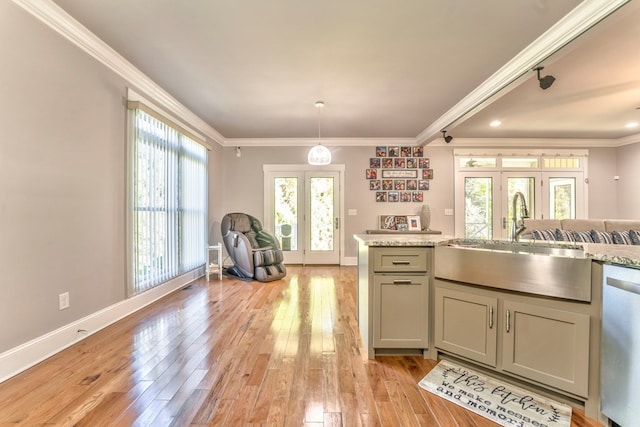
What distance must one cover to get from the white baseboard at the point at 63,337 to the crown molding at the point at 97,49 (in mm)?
2288

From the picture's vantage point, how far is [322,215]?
19.8 ft

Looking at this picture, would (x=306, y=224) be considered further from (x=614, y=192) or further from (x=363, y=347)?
(x=614, y=192)

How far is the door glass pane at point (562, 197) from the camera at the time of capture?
19.2ft

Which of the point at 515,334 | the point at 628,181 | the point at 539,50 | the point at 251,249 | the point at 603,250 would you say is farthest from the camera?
the point at 628,181

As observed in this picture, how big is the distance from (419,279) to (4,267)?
2.80 meters

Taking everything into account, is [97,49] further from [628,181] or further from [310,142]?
[628,181]

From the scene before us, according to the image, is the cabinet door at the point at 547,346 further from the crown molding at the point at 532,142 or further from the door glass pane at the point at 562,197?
the door glass pane at the point at 562,197

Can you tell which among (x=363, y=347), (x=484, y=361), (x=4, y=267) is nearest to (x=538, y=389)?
(x=484, y=361)

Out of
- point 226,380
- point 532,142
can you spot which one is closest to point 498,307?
point 226,380

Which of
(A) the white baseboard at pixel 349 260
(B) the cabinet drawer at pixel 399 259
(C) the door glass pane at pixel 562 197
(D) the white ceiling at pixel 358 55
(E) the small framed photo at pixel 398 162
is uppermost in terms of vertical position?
(D) the white ceiling at pixel 358 55

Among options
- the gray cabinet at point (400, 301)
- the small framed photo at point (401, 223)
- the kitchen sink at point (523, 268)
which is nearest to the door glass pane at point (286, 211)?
the small framed photo at point (401, 223)

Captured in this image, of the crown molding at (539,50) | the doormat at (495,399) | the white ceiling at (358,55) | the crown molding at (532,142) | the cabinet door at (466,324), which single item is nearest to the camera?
the doormat at (495,399)

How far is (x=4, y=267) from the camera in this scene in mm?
1868

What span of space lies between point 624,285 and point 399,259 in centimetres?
118
